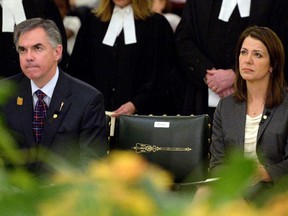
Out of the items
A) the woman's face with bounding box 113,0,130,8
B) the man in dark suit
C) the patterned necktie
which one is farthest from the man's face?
the woman's face with bounding box 113,0,130,8

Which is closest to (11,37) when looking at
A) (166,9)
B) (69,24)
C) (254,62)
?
(69,24)

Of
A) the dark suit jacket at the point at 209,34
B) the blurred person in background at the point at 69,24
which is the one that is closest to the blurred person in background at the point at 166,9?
the blurred person in background at the point at 69,24

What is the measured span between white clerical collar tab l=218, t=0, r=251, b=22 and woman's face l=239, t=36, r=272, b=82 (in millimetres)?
796

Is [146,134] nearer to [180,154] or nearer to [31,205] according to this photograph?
[180,154]

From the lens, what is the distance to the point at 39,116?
13.5 ft

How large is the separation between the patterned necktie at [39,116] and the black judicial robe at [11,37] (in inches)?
55.1

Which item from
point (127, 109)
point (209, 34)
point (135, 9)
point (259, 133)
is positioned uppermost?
point (135, 9)

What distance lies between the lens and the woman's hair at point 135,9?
550 centimetres

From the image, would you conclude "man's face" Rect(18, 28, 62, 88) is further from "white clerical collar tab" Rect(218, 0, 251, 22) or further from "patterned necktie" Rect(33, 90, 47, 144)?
"white clerical collar tab" Rect(218, 0, 251, 22)

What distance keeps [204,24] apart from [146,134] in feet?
4.31

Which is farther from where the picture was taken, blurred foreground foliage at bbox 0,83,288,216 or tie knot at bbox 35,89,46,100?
tie knot at bbox 35,89,46,100

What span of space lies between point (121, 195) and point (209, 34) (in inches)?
194

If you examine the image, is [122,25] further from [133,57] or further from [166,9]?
[166,9]

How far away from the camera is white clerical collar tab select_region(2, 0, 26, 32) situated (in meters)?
5.43
